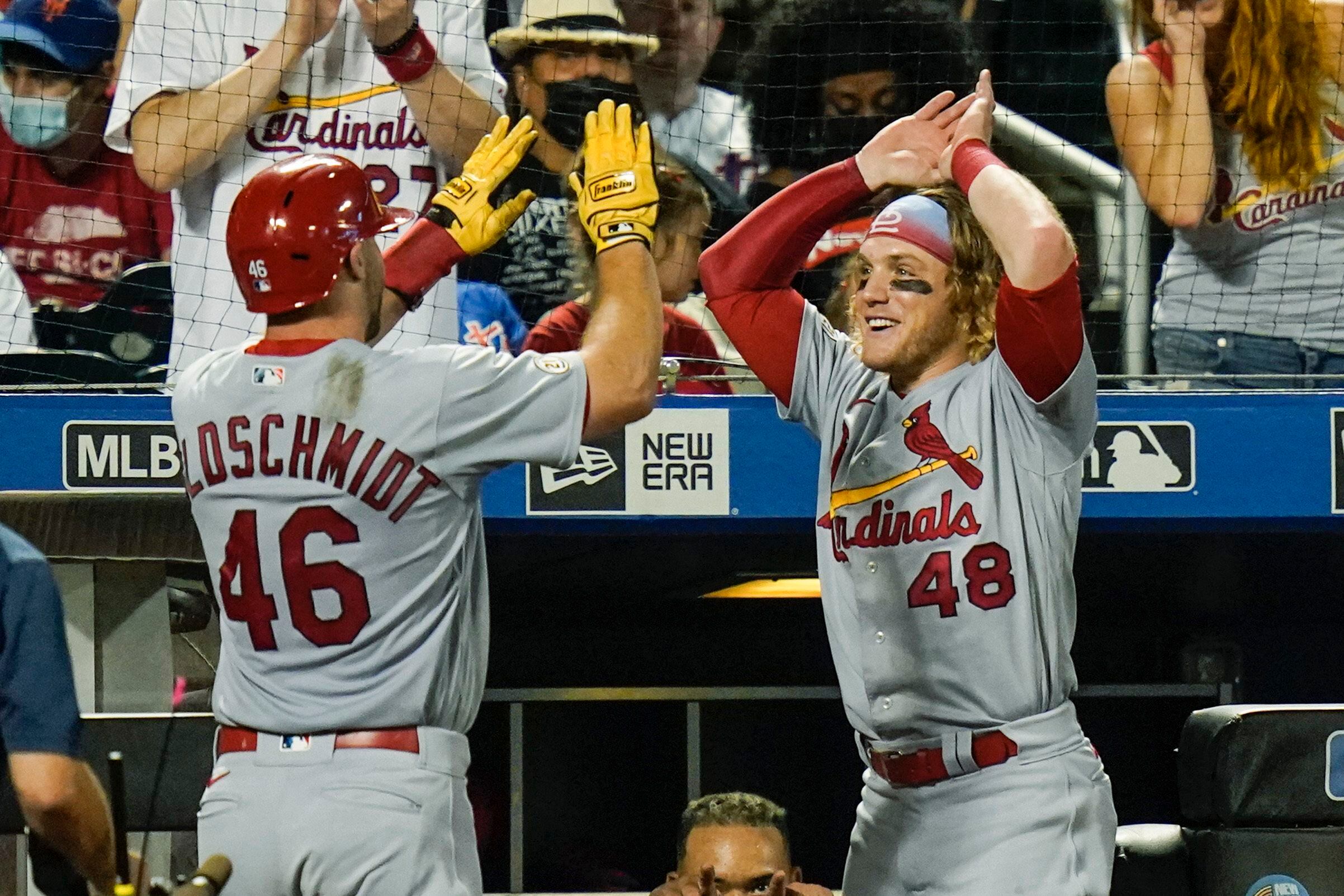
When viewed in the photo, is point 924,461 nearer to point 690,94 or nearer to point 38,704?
point 38,704

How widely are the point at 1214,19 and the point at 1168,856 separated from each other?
87.8 inches

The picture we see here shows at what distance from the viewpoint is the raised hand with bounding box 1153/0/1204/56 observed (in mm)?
4070

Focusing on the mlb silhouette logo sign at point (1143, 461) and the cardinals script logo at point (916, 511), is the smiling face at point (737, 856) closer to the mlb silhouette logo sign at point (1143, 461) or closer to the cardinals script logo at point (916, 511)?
the cardinals script logo at point (916, 511)

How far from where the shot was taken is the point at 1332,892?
8.78ft

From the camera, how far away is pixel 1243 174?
4164 millimetres

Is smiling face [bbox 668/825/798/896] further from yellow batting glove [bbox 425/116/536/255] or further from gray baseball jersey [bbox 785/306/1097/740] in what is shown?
yellow batting glove [bbox 425/116/536/255]

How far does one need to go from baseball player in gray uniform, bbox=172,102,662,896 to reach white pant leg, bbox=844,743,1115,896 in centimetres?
61

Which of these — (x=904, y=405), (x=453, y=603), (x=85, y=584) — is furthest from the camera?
(x=85, y=584)

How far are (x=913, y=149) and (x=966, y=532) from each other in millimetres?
641

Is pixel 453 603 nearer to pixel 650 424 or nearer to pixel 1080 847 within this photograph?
pixel 1080 847

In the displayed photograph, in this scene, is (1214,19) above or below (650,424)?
above

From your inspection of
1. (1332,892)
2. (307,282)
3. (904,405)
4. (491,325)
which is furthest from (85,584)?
(1332,892)

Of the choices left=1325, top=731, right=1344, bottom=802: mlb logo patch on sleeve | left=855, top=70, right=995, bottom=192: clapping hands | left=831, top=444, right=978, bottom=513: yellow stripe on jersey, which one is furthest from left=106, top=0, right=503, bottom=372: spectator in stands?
left=1325, top=731, right=1344, bottom=802: mlb logo patch on sleeve

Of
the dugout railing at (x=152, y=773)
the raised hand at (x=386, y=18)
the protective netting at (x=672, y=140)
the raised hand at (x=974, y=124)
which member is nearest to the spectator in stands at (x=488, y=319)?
the protective netting at (x=672, y=140)
